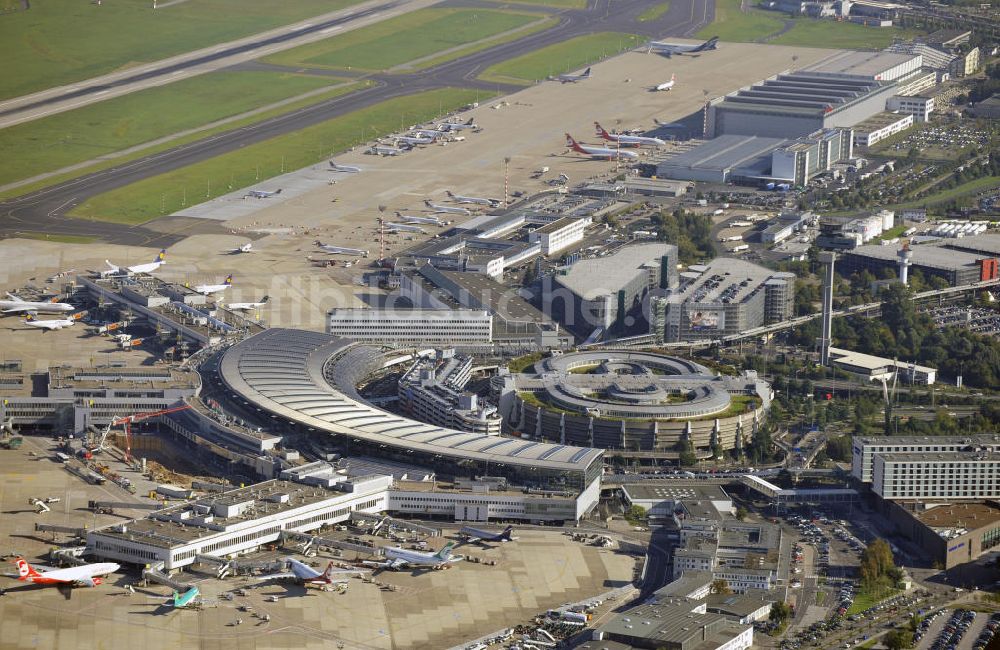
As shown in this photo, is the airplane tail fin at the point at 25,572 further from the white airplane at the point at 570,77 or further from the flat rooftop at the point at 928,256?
the white airplane at the point at 570,77

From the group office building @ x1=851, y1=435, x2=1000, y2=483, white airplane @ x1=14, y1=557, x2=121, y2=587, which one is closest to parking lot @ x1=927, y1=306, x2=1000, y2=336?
office building @ x1=851, y1=435, x2=1000, y2=483

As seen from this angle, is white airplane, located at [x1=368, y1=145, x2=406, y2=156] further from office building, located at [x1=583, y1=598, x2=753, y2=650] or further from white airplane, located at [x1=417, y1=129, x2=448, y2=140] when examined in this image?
office building, located at [x1=583, y1=598, x2=753, y2=650]

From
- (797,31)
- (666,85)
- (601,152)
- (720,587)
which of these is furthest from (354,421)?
(797,31)

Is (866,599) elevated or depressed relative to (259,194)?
elevated

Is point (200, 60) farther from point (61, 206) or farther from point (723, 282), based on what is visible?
point (723, 282)

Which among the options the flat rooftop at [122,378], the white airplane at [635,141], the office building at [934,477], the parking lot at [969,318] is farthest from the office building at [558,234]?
the office building at [934,477]

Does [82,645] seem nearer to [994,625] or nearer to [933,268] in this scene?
[994,625]

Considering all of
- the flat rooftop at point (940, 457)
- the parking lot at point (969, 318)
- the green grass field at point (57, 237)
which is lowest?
the parking lot at point (969, 318)
